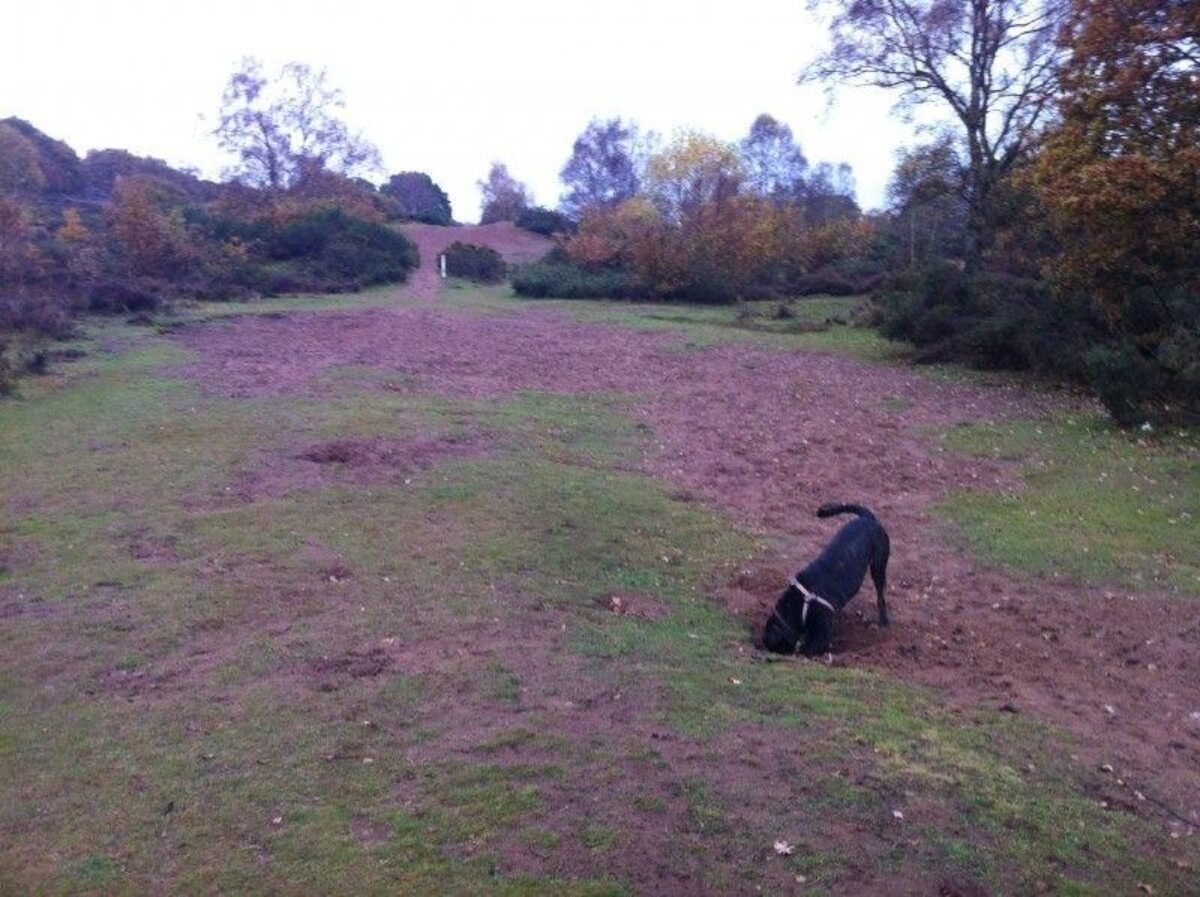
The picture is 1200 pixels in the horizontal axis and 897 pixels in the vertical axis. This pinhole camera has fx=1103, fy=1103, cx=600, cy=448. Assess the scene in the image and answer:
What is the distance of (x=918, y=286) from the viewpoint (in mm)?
22375

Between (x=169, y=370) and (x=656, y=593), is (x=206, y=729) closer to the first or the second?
(x=656, y=593)

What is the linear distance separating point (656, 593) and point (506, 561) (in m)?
1.18

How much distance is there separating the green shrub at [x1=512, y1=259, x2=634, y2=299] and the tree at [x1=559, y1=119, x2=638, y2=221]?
33107 millimetres

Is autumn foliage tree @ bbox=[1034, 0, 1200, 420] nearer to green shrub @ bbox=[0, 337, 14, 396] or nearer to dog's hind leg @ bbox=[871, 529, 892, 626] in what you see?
dog's hind leg @ bbox=[871, 529, 892, 626]

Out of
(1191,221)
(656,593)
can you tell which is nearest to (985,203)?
(1191,221)

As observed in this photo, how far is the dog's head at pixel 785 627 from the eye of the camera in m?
7.07

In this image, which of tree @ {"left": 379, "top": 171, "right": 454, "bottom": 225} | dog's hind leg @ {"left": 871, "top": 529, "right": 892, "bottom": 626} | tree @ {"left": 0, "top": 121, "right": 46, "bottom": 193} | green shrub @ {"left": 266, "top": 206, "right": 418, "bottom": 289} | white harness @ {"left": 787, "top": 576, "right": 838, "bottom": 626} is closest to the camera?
white harness @ {"left": 787, "top": 576, "right": 838, "bottom": 626}

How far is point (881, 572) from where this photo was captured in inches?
309

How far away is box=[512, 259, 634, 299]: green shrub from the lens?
1331 inches

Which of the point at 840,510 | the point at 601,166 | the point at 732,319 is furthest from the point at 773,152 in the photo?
the point at 840,510

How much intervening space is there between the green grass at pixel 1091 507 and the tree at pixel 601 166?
5613 cm

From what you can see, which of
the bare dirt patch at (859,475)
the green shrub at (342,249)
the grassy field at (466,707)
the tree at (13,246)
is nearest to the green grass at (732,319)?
the bare dirt patch at (859,475)

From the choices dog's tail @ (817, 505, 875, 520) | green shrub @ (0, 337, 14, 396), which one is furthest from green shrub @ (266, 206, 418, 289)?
dog's tail @ (817, 505, 875, 520)

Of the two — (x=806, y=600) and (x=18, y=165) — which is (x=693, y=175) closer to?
(x=18, y=165)
